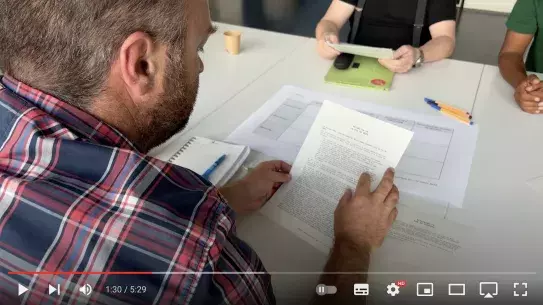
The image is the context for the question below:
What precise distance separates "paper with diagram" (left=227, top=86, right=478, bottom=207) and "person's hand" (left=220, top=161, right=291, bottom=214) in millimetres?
83

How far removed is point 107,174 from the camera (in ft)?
1.55

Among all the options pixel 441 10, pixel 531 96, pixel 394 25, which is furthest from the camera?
pixel 394 25

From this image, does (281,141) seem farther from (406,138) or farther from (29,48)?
(29,48)

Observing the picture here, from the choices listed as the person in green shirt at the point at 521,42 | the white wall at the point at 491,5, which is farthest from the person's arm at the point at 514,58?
the white wall at the point at 491,5

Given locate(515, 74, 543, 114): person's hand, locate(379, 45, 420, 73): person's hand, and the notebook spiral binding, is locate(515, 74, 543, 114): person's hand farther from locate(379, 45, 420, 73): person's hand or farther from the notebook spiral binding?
the notebook spiral binding

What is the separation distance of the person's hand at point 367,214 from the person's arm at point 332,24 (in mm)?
657

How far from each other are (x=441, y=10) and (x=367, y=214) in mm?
1008

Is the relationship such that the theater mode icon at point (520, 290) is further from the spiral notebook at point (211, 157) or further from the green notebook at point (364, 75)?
the green notebook at point (364, 75)

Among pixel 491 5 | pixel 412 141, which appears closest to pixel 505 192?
pixel 412 141

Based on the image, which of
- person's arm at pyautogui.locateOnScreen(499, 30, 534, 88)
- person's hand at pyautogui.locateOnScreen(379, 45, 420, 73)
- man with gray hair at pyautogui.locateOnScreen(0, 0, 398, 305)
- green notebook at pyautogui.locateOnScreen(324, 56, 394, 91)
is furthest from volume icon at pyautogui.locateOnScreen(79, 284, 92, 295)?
person's arm at pyautogui.locateOnScreen(499, 30, 534, 88)

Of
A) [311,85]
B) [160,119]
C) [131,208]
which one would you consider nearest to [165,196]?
[131,208]
